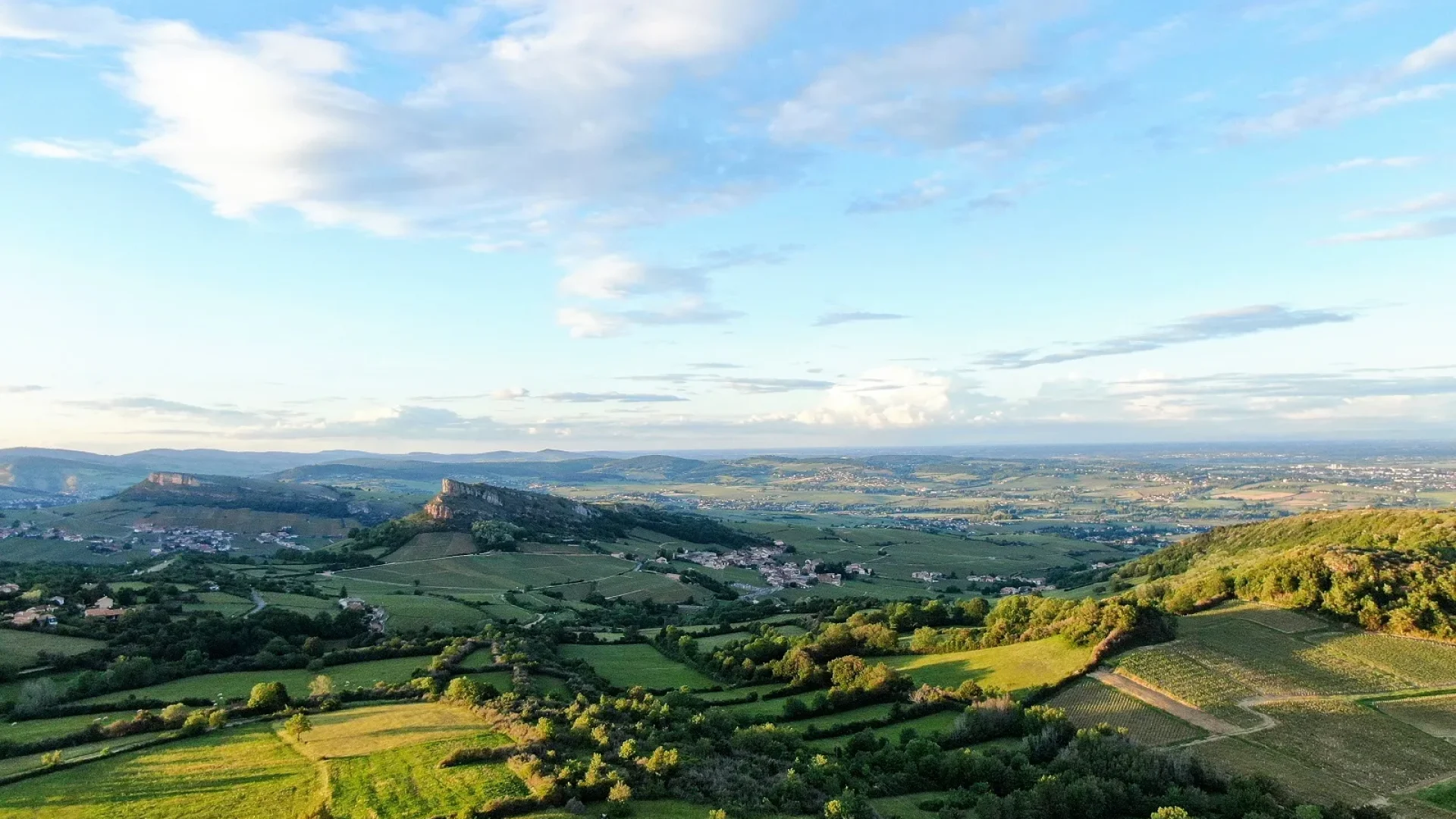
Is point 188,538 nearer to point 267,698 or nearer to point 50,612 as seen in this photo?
point 50,612

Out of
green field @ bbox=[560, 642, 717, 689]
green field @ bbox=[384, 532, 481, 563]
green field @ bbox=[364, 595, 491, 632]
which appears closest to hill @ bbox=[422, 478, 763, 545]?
green field @ bbox=[384, 532, 481, 563]

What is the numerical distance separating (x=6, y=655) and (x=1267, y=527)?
152949 mm

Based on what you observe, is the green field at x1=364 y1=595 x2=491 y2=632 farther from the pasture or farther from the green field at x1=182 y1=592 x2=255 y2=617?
the green field at x1=182 y1=592 x2=255 y2=617

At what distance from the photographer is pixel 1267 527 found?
120m

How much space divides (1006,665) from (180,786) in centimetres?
5166

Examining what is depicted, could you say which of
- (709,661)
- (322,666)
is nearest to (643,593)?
(709,661)

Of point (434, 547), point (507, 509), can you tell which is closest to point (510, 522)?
point (507, 509)

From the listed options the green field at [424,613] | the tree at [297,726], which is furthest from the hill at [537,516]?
the tree at [297,726]

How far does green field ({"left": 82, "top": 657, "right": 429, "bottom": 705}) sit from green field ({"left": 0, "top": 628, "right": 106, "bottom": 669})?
33.6 ft

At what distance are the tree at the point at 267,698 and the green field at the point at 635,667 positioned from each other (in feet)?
82.1

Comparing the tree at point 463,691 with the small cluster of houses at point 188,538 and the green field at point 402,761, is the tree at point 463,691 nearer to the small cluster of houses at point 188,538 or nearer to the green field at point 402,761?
the green field at point 402,761

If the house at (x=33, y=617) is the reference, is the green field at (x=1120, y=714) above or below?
below

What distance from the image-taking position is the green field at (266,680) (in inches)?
1997

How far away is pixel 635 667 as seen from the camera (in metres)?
69.0
